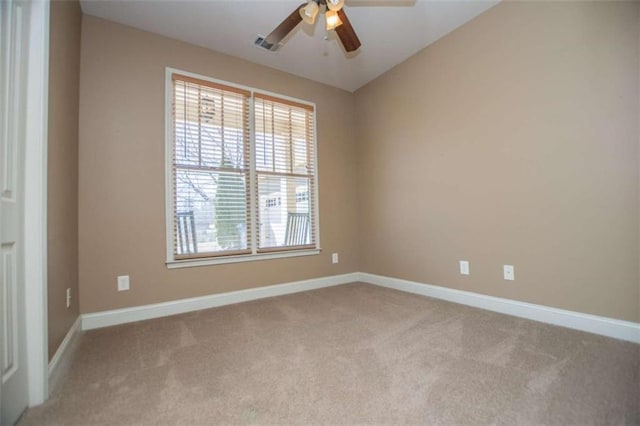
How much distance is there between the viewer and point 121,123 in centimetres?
238

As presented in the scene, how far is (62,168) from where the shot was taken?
5.73 feet

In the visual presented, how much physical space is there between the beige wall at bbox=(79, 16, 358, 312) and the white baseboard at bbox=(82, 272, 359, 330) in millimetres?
54

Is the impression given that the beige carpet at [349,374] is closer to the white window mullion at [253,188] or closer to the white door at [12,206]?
the white door at [12,206]

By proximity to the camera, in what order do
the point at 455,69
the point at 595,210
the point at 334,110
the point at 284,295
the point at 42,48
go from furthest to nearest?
1. the point at 334,110
2. the point at 284,295
3. the point at 455,69
4. the point at 595,210
5. the point at 42,48

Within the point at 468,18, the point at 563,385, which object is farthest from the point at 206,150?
the point at 563,385

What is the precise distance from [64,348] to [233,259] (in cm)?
137

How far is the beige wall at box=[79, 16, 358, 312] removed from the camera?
7.35 ft

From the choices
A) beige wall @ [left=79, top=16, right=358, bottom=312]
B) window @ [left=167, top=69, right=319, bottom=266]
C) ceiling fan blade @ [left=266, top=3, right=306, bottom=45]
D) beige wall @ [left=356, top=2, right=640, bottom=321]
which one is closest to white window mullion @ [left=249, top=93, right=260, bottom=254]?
window @ [left=167, top=69, right=319, bottom=266]

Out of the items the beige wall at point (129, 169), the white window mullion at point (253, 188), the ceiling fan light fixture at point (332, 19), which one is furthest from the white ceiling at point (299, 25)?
the white window mullion at point (253, 188)

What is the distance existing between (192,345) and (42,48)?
1.79 meters

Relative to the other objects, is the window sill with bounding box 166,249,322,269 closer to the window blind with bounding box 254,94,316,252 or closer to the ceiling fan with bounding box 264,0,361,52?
the window blind with bounding box 254,94,316,252

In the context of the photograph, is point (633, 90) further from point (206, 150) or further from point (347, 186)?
point (206, 150)

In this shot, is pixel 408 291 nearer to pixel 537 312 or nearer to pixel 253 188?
pixel 537 312

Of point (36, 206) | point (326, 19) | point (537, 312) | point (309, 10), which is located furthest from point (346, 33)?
point (537, 312)
